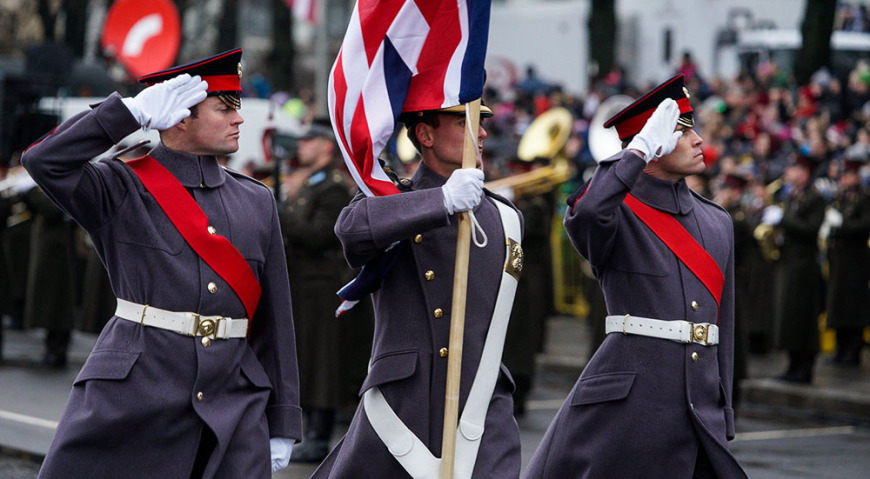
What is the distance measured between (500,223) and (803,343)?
27.6 ft

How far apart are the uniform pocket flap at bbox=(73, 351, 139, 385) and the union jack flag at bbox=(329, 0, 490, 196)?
97cm

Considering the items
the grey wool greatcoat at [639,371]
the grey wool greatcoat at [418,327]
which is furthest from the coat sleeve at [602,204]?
the grey wool greatcoat at [418,327]

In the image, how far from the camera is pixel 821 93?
1972cm

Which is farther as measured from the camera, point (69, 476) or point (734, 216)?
point (734, 216)

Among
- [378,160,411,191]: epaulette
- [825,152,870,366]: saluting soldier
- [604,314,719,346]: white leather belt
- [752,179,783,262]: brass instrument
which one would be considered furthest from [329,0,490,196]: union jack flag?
[752,179,783,262]: brass instrument

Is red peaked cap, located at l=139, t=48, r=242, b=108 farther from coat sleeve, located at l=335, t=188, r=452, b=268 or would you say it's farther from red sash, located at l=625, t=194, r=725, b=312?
red sash, located at l=625, t=194, r=725, b=312

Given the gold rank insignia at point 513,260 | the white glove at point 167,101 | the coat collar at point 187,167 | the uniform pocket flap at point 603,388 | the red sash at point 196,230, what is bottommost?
the uniform pocket flap at point 603,388

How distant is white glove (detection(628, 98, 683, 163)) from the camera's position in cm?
512

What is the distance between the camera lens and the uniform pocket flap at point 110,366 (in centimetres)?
448

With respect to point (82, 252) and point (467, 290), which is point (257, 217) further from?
point (82, 252)

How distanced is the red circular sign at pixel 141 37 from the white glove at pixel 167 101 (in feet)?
38.2

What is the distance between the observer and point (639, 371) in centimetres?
523

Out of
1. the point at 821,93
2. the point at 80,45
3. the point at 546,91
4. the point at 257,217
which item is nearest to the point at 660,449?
the point at 257,217

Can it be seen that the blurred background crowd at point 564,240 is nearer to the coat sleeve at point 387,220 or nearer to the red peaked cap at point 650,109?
the red peaked cap at point 650,109
